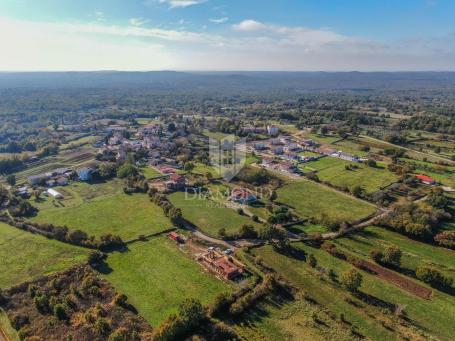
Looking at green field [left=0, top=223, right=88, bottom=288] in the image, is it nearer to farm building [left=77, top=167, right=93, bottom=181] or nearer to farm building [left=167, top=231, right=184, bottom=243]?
farm building [left=167, top=231, right=184, bottom=243]

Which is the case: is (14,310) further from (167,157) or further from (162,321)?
(167,157)

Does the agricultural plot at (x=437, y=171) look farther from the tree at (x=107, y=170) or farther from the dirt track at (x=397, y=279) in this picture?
the tree at (x=107, y=170)

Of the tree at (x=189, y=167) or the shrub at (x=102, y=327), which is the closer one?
the shrub at (x=102, y=327)

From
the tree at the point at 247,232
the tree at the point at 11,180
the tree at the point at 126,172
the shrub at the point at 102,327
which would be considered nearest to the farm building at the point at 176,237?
the tree at the point at 247,232

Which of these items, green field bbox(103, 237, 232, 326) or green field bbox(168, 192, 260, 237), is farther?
green field bbox(168, 192, 260, 237)

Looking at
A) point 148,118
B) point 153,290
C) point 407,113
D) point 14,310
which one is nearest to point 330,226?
point 153,290

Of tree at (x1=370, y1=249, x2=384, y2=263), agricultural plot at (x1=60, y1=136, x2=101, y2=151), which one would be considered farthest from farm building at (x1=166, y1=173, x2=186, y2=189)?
agricultural plot at (x1=60, y1=136, x2=101, y2=151)
